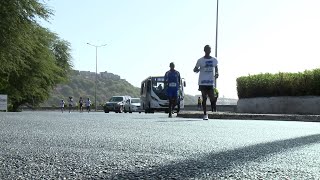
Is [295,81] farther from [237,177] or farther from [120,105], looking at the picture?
[120,105]

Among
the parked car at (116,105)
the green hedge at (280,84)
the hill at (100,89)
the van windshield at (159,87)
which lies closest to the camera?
the green hedge at (280,84)

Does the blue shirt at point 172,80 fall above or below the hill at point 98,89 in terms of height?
below

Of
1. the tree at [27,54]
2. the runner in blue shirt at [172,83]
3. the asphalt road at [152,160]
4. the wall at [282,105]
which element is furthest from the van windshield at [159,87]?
the asphalt road at [152,160]

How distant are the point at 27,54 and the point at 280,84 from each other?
1506cm

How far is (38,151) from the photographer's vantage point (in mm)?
4312

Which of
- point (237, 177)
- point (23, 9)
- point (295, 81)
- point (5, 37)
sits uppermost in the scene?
point (23, 9)

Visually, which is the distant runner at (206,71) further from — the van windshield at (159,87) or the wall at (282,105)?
the van windshield at (159,87)

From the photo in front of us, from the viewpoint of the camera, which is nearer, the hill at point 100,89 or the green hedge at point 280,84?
the green hedge at point 280,84

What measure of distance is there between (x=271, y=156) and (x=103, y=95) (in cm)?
16279

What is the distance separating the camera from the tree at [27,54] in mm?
23766

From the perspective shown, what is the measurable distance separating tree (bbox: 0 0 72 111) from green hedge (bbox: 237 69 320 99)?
1138 cm

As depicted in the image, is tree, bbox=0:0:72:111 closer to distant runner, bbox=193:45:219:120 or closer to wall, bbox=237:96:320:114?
wall, bbox=237:96:320:114

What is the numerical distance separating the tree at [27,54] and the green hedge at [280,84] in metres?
11.4

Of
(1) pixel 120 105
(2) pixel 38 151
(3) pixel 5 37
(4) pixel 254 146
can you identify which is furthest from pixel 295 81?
(1) pixel 120 105
